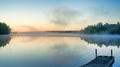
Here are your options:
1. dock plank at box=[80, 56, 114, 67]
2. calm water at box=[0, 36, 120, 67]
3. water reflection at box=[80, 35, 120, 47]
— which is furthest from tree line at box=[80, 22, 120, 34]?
dock plank at box=[80, 56, 114, 67]

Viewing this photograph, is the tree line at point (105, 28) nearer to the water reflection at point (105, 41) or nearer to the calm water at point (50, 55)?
the water reflection at point (105, 41)

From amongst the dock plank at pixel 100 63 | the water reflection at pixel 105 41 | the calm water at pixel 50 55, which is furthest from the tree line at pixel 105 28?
the dock plank at pixel 100 63

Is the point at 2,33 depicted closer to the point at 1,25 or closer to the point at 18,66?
the point at 1,25

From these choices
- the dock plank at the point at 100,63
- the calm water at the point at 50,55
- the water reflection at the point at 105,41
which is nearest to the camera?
the dock plank at the point at 100,63

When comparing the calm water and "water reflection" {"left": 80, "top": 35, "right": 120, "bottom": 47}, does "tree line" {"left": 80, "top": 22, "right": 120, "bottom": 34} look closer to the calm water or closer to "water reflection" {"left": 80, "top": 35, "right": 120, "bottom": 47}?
"water reflection" {"left": 80, "top": 35, "right": 120, "bottom": 47}

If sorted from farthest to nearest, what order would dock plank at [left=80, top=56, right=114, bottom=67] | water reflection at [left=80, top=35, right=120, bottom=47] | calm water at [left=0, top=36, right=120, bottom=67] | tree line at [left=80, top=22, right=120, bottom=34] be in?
tree line at [left=80, top=22, right=120, bottom=34]
water reflection at [left=80, top=35, right=120, bottom=47]
calm water at [left=0, top=36, right=120, bottom=67]
dock plank at [left=80, top=56, right=114, bottom=67]

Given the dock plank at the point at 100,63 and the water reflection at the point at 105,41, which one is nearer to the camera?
the dock plank at the point at 100,63

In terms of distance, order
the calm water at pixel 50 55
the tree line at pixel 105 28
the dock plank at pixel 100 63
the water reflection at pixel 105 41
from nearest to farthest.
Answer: the dock plank at pixel 100 63 → the calm water at pixel 50 55 → the water reflection at pixel 105 41 → the tree line at pixel 105 28

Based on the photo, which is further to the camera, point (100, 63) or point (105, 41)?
point (105, 41)

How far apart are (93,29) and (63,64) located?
14346cm

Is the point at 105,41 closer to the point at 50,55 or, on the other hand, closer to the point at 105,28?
the point at 50,55

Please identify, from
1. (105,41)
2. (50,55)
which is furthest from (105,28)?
(50,55)

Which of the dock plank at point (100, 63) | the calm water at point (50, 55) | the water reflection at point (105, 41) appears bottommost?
the water reflection at point (105, 41)

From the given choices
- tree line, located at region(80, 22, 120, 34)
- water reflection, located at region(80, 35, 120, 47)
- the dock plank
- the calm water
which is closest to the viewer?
the dock plank
